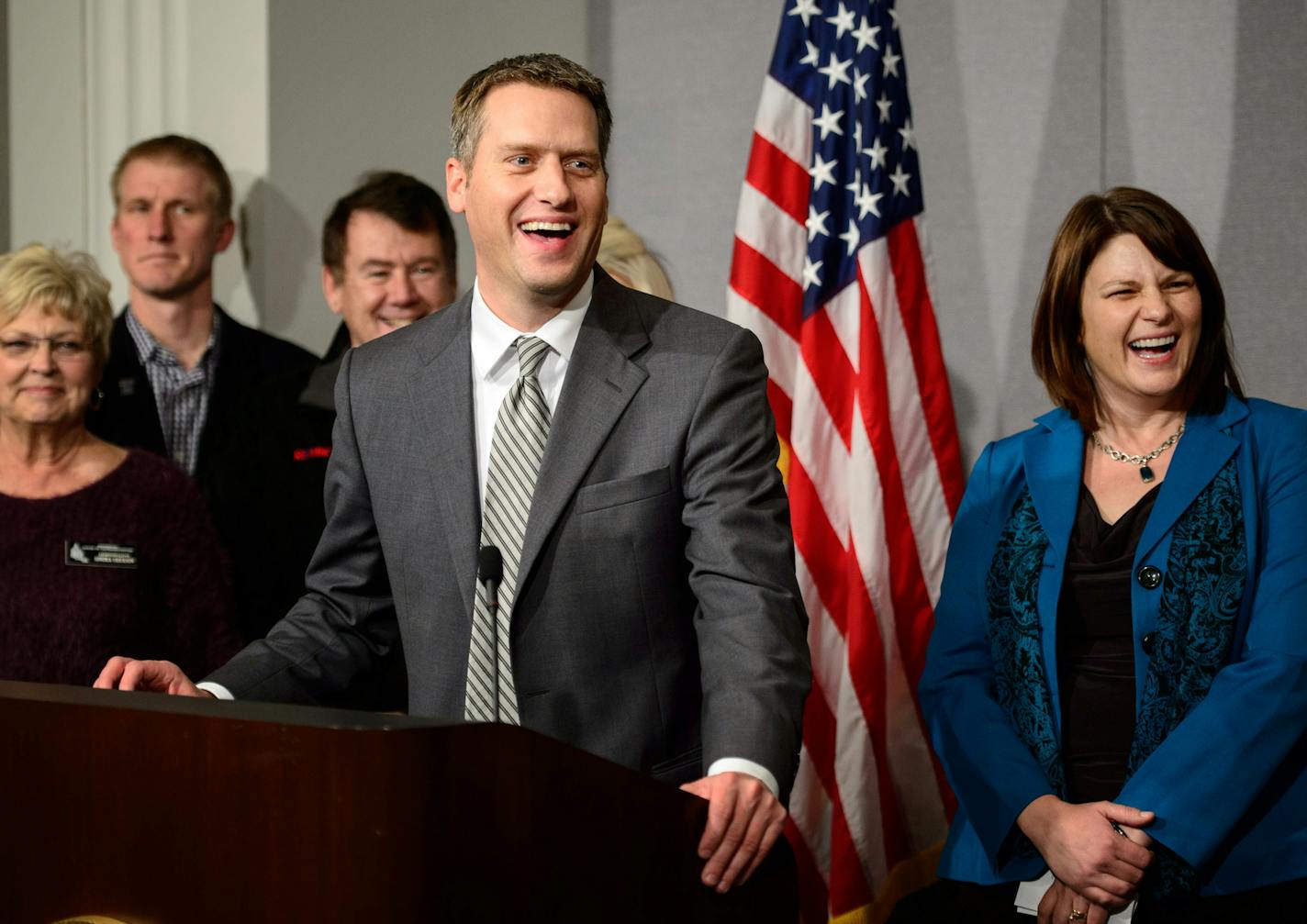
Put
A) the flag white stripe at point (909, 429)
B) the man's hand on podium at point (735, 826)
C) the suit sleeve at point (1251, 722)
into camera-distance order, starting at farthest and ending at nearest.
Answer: the flag white stripe at point (909, 429)
the suit sleeve at point (1251, 722)
the man's hand on podium at point (735, 826)

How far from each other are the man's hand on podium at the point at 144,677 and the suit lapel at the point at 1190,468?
1.56m

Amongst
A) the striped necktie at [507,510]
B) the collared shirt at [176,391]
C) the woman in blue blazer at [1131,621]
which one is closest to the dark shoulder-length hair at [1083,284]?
the woman in blue blazer at [1131,621]

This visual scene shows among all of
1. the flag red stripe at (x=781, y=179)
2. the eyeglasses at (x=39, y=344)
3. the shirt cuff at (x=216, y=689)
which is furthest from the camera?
the flag red stripe at (x=781, y=179)

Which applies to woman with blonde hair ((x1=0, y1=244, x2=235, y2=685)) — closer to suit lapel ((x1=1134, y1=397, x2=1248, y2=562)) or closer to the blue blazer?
the blue blazer

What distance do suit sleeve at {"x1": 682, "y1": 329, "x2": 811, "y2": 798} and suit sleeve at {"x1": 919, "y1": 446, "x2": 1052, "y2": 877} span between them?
882 mm

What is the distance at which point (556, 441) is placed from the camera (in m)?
1.72

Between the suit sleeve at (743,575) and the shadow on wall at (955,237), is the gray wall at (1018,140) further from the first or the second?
the suit sleeve at (743,575)

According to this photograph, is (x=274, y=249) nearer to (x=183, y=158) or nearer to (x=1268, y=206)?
(x=183, y=158)

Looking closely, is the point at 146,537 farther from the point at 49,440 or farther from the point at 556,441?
the point at 556,441

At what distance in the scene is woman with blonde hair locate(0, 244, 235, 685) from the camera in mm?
2742

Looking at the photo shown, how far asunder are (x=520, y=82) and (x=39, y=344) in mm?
1618

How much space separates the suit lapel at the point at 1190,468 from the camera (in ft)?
7.83

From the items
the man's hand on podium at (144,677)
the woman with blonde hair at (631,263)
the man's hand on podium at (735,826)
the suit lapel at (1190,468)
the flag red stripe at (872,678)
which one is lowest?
the flag red stripe at (872,678)

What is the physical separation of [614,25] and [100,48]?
5.09 ft
